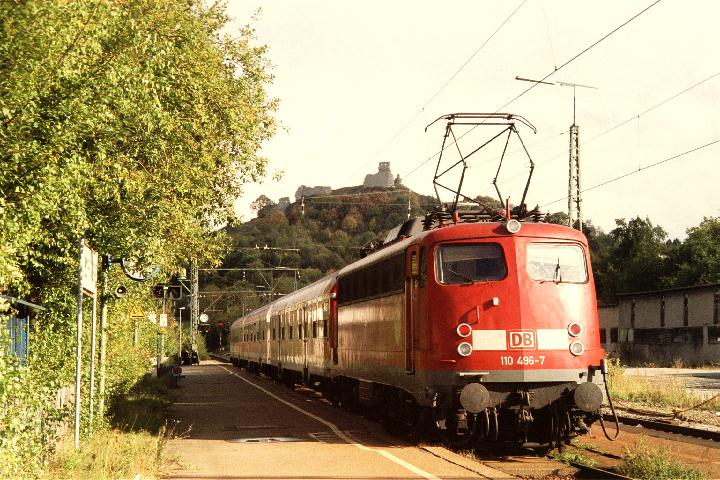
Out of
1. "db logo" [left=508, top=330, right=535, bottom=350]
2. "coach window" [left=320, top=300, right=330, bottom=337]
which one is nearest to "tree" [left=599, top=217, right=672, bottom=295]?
"coach window" [left=320, top=300, right=330, bottom=337]

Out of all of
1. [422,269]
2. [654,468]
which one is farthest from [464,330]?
[654,468]

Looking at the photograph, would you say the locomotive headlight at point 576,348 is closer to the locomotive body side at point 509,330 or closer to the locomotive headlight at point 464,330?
the locomotive body side at point 509,330

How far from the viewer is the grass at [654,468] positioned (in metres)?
12.3

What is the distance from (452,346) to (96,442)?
5072 mm

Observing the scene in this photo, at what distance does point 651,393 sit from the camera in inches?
1078

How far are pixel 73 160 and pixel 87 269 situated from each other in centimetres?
152

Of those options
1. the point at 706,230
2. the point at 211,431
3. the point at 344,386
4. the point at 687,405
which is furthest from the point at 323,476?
the point at 706,230

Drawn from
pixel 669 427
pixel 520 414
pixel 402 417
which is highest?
pixel 520 414

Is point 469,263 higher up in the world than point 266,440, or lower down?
higher up

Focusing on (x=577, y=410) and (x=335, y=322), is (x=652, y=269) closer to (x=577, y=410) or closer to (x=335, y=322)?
(x=335, y=322)

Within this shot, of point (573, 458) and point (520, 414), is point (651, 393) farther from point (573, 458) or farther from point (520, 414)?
point (520, 414)

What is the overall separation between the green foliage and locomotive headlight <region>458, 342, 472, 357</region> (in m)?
4.60

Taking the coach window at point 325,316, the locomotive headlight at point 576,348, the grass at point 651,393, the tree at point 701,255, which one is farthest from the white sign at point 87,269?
the tree at point 701,255

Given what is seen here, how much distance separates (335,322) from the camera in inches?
970
